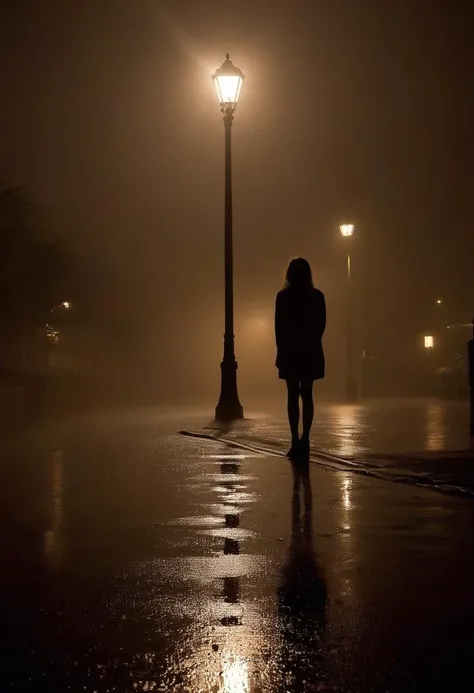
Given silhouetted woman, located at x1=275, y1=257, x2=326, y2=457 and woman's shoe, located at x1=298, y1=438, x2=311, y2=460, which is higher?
silhouetted woman, located at x1=275, y1=257, x2=326, y2=457

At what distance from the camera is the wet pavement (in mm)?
3791

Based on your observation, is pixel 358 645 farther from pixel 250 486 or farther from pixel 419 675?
pixel 250 486

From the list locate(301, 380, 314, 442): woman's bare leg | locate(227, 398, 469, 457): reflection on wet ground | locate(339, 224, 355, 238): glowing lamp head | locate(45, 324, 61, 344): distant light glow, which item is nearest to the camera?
locate(301, 380, 314, 442): woman's bare leg

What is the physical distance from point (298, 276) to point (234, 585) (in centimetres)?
623

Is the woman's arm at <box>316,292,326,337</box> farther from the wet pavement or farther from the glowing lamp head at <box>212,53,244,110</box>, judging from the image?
the glowing lamp head at <box>212,53,244,110</box>

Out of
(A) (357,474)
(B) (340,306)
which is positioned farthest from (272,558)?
(B) (340,306)

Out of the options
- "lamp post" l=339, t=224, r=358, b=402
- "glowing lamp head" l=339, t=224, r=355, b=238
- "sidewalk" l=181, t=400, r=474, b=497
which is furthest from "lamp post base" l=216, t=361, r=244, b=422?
"glowing lamp head" l=339, t=224, r=355, b=238

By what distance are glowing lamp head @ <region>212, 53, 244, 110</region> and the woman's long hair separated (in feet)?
28.4

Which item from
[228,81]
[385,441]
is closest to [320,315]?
[385,441]

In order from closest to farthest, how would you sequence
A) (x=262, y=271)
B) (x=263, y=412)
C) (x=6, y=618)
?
(x=6, y=618), (x=263, y=412), (x=262, y=271)

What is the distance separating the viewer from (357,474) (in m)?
10.1

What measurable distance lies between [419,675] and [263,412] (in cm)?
1842

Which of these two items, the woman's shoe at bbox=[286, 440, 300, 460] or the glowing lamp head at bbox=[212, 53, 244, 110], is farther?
the glowing lamp head at bbox=[212, 53, 244, 110]

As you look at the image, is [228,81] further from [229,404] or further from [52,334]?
[52,334]
